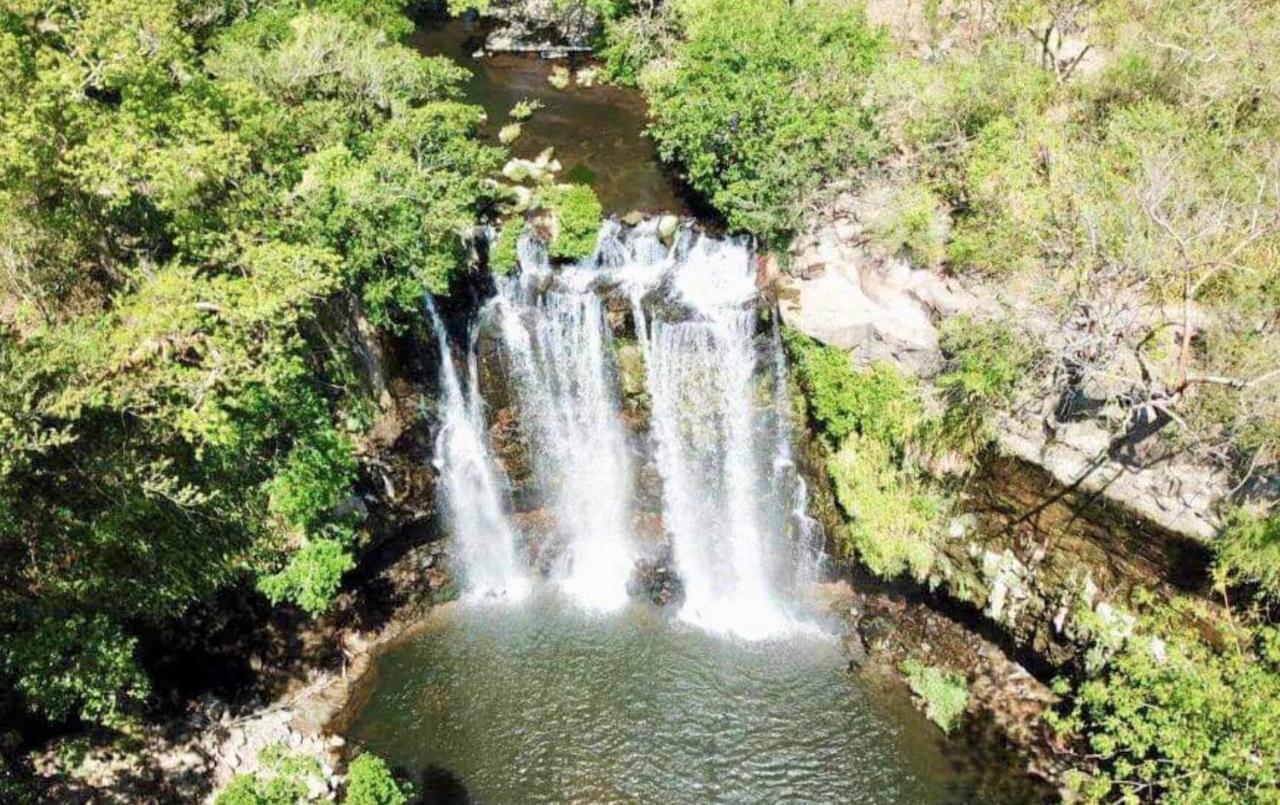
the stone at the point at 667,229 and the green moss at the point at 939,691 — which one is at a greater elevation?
the stone at the point at 667,229

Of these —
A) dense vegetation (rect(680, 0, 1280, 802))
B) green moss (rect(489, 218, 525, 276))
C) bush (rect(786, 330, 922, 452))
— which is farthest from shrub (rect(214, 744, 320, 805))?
bush (rect(786, 330, 922, 452))

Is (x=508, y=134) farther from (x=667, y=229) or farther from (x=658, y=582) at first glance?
(x=658, y=582)

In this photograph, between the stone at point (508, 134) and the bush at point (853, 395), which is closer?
the bush at point (853, 395)

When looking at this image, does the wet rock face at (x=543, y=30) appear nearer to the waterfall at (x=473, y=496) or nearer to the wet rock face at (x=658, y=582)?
the waterfall at (x=473, y=496)

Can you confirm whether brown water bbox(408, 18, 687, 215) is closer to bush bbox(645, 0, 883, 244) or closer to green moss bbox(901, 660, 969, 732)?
bush bbox(645, 0, 883, 244)

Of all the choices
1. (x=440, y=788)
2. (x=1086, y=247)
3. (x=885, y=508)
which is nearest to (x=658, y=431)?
(x=885, y=508)

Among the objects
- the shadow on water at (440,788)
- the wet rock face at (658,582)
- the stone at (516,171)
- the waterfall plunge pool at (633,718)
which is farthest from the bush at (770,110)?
the shadow on water at (440,788)
